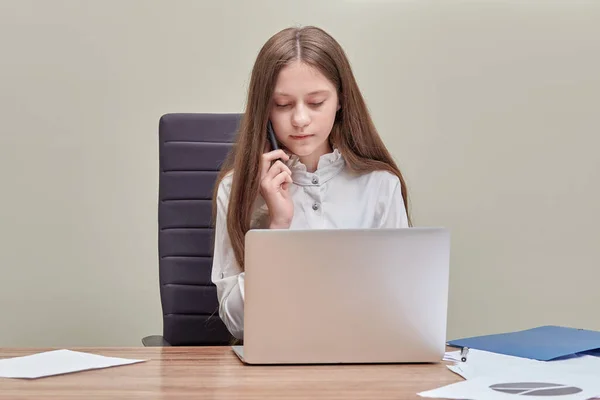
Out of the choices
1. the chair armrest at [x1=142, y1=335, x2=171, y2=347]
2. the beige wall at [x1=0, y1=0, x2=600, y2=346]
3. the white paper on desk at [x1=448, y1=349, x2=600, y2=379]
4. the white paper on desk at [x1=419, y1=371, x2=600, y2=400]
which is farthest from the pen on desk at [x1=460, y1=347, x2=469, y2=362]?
the beige wall at [x1=0, y1=0, x2=600, y2=346]

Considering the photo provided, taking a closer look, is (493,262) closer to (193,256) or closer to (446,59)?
(446,59)

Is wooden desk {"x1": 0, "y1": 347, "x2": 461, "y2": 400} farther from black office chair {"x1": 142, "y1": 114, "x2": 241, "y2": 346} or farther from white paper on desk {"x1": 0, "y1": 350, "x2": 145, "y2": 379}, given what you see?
black office chair {"x1": 142, "y1": 114, "x2": 241, "y2": 346}

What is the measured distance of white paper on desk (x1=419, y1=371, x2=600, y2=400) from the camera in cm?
112

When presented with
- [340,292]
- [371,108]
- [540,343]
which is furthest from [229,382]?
[371,108]

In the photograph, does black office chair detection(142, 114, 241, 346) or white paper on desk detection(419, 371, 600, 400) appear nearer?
white paper on desk detection(419, 371, 600, 400)

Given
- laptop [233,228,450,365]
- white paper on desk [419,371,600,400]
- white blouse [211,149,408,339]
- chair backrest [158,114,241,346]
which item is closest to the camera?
white paper on desk [419,371,600,400]

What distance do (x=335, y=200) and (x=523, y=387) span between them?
89 centimetres

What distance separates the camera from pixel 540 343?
5.02 ft

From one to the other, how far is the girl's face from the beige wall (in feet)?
2.75

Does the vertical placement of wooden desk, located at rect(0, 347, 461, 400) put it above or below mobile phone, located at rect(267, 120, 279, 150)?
below

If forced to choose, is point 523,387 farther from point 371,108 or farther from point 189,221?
point 371,108

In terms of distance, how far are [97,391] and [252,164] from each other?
814mm

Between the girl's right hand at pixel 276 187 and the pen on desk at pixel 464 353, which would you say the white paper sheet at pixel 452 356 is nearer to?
the pen on desk at pixel 464 353

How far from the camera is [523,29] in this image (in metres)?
2.73
